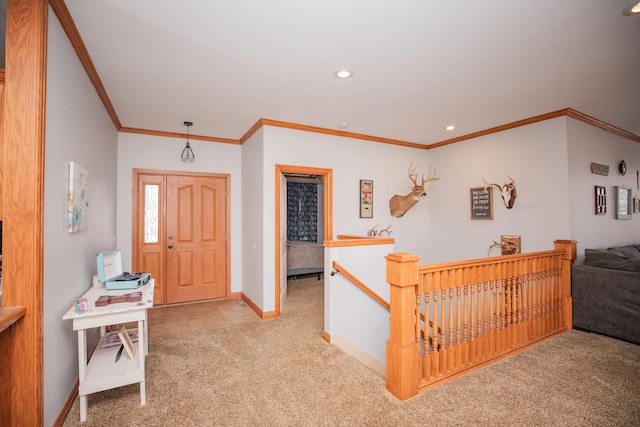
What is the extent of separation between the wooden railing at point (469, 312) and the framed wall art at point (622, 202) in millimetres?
1980

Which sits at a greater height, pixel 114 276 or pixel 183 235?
pixel 183 235

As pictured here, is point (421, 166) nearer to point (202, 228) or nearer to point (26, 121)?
point (202, 228)

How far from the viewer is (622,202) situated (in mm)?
4766

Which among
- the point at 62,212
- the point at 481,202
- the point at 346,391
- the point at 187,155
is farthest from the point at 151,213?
the point at 481,202

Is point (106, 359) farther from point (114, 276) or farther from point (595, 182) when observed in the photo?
point (595, 182)

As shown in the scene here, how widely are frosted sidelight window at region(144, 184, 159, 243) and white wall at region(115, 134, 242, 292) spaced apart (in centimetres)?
21

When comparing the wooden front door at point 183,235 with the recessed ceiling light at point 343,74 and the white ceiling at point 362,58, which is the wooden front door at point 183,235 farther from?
the recessed ceiling light at point 343,74

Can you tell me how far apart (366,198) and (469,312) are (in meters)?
2.66

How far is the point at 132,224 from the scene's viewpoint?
4.62 meters

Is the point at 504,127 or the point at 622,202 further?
the point at 622,202

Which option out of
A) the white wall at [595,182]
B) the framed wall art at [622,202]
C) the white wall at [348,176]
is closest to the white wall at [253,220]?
the white wall at [348,176]

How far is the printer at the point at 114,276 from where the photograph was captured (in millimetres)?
2646

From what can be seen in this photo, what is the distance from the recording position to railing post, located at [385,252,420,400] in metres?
2.21

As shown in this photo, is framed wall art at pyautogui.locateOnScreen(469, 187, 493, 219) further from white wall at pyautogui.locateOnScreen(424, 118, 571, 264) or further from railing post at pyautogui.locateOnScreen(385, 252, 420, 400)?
railing post at pyautogui.locateOnScreen(385, 252, 420, 400)
